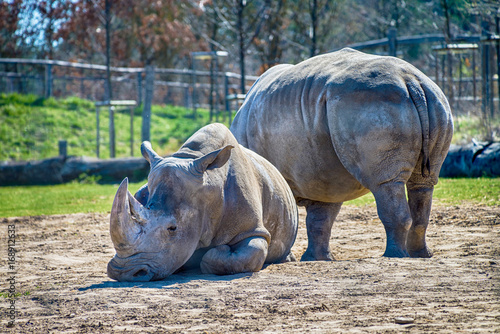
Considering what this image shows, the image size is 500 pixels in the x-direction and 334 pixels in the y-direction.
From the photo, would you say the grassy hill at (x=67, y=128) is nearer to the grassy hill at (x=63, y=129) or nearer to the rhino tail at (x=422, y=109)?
the grassy hill at (x=63, y=129)

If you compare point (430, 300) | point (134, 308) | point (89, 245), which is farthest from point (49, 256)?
point (430, 300)

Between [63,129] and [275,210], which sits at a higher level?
[63,129]

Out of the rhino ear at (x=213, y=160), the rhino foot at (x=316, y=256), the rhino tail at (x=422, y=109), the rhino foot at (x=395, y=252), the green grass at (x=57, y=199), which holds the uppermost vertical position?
the rhino tail at (x=422, y=109)

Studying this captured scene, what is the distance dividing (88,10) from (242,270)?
22774 millimetres

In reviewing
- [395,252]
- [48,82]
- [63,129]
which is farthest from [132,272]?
[48,82]

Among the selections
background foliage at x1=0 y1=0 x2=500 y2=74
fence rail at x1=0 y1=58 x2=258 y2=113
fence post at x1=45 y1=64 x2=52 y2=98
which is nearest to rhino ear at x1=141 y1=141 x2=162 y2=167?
fence rail at x1=0 y1=58 x2=258 y2=113

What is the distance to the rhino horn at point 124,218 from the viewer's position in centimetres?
430

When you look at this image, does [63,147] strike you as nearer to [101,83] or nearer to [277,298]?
[101,83]

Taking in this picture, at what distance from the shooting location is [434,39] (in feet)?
57.3

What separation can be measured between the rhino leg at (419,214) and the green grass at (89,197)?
3130 millimetres

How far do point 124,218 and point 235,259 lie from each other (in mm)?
944

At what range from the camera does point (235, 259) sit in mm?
4879

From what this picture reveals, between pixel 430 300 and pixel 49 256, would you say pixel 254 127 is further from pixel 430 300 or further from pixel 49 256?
pixel 430 300

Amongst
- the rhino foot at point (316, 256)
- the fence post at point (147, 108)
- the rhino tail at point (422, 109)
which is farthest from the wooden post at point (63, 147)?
the rhino tail at point (422, 109)
